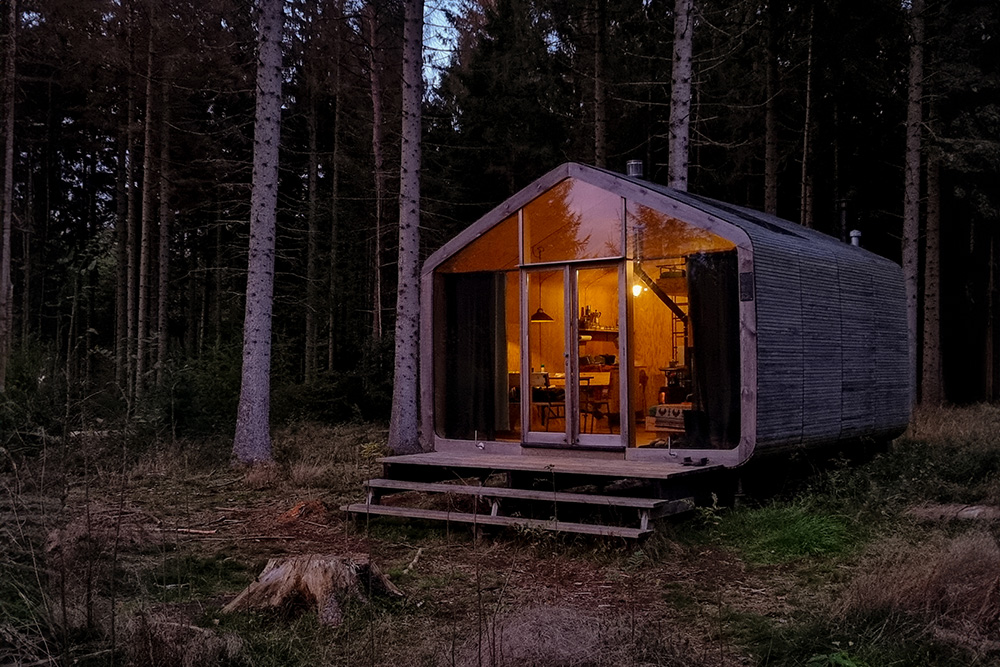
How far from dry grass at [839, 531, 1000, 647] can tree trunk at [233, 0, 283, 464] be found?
24.3ft

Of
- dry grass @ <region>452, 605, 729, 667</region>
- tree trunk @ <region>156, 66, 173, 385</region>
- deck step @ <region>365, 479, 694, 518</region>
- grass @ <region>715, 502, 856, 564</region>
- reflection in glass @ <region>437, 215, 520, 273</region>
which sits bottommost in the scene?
grass @ <region>715, 502, 856, 564</region>

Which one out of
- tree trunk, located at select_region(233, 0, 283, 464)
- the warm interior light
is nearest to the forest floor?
tree trunk, located at select_region(233, 0, 283, 464)

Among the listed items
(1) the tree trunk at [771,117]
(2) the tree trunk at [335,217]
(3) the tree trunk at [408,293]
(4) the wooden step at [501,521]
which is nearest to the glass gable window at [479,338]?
(4) the wooden step at [501,521]

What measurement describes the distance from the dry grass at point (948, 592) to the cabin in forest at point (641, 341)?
2.25 meters

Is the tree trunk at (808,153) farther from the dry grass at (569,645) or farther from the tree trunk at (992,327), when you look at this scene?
the dry grass at (569,645)

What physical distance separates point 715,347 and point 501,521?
2.44 metres

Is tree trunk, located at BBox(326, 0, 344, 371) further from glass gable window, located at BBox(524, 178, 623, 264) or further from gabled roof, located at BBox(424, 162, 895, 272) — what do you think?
glass gable window, located at BBox(524, 178, 623, 264)

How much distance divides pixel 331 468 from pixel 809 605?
249 inches

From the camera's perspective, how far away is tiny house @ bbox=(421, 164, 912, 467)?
26.0 feet

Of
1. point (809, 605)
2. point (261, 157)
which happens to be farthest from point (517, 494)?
point (261, 157)

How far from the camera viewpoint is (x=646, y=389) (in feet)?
32.2

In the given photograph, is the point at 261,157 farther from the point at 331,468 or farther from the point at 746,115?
the point at 746,115

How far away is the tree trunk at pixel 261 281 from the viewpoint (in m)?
10.7

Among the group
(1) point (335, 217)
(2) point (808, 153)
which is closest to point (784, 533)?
(2) point (808, 153)
